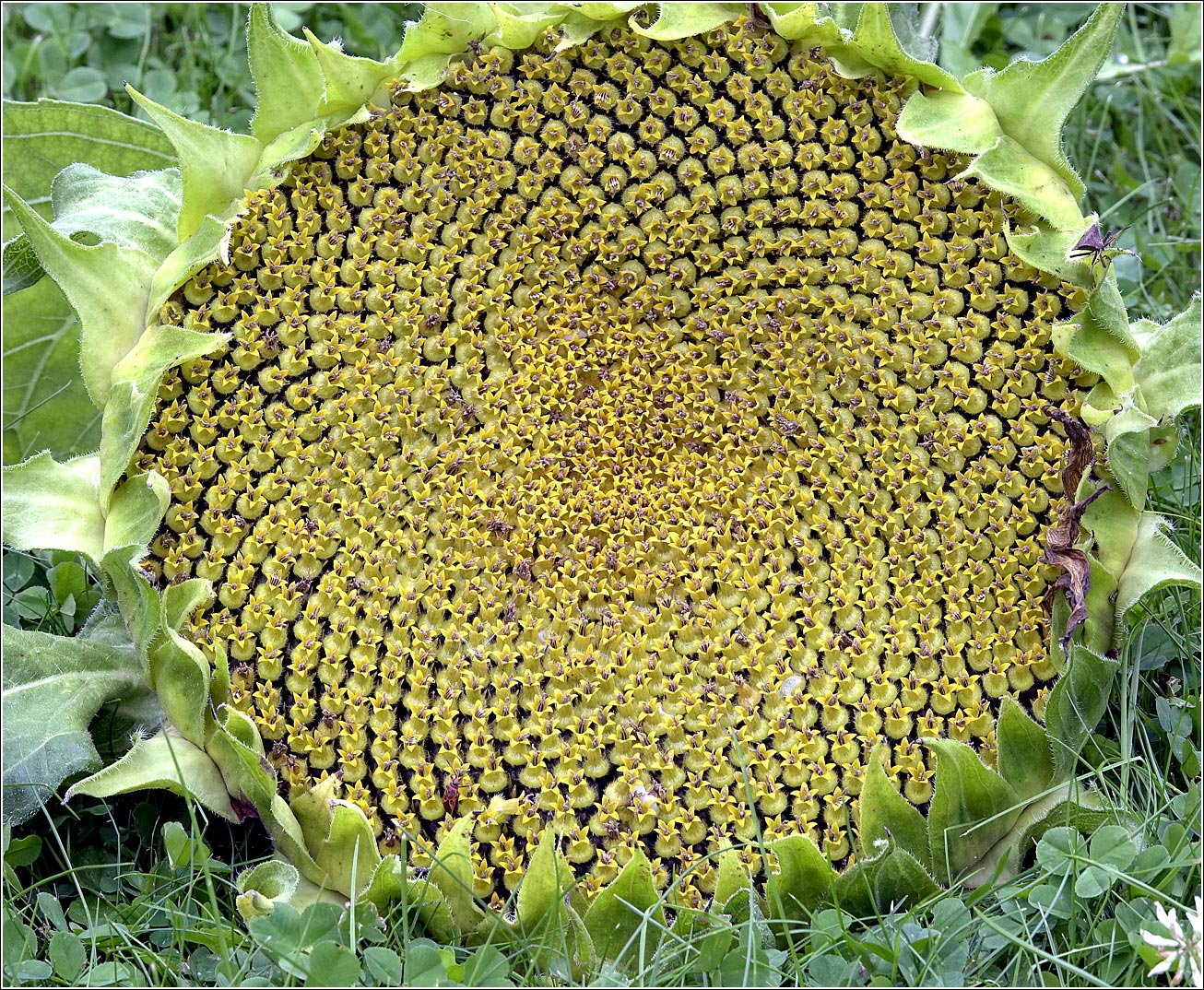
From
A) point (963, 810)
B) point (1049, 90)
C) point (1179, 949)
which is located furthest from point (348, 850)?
point (1049, 90)

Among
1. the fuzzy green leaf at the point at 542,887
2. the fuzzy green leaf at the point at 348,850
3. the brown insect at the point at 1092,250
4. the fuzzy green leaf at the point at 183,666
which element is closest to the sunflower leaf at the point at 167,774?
the fuzzy green leaf at the point at 183,666

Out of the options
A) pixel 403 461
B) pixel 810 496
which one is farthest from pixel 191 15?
pixel 810 496

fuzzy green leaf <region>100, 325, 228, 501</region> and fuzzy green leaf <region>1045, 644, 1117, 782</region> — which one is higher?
fuzzy green leaf <region>100, 325, 228, 501</region>

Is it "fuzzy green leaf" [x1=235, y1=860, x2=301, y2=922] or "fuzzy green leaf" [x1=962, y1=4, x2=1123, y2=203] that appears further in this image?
"fuzzy green leaf" [x1=962, y1=4, x2=1123, y2=203]

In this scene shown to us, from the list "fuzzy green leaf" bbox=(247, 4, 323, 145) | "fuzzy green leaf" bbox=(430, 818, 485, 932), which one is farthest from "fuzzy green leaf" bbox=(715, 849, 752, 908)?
"fuzzy green leaf" bbox=(247, 4, 323, 145)

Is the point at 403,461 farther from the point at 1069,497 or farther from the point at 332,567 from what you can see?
the point at 1069,497

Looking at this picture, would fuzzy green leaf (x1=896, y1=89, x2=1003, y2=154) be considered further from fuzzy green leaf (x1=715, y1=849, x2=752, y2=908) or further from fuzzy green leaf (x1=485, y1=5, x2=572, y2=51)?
fuzzy green leaf (x1=715, y1=849, x2=752, y2=908)

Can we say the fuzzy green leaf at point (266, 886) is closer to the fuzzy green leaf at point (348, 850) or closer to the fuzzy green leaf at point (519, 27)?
the fuzzy green leaf at point (348, 850)
